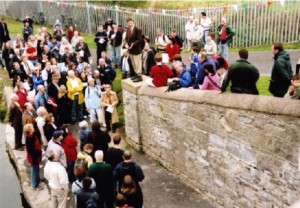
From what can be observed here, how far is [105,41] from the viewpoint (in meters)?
16.7

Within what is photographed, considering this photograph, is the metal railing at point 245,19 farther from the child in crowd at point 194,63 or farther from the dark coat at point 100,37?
the child in crowd at point 194,63

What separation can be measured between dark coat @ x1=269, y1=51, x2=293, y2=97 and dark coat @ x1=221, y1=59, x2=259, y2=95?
471mm

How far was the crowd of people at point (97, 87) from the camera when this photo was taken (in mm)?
8125

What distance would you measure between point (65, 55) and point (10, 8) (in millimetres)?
18309

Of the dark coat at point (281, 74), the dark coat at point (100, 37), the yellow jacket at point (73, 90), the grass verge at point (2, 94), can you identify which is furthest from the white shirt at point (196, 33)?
the dark coat at point (281, 74)

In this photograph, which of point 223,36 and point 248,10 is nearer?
point 223,36

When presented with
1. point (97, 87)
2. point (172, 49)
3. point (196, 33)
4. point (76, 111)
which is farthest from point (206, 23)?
point (76, 111)

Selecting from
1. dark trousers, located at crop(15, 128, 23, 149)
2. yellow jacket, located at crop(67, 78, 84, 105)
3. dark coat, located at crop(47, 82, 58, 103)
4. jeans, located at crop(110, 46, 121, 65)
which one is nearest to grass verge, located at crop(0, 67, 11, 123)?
dark trousers, located at crop(15, 128, 23, 149)

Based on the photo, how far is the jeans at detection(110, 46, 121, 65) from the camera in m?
16.4

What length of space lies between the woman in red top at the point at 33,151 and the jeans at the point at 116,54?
22.8ft

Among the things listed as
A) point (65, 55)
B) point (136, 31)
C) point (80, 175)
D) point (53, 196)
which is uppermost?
point (136, 31)

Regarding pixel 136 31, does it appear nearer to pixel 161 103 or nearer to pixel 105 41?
pixel 161 103

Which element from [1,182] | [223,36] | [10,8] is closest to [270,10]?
[223,36]

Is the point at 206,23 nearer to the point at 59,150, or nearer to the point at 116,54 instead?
the point at 116,54
